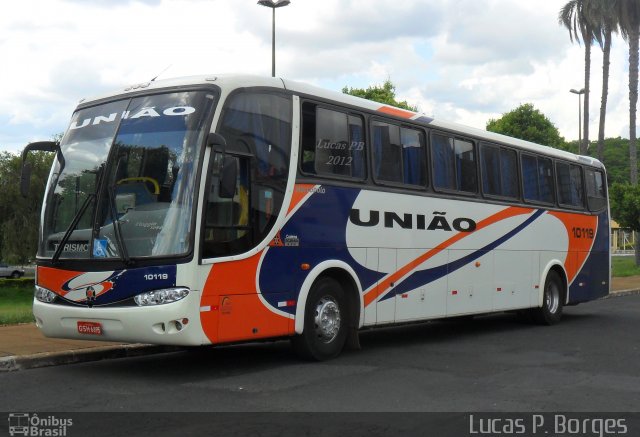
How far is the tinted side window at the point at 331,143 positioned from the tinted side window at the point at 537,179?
5.33 m

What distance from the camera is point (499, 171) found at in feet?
49.0

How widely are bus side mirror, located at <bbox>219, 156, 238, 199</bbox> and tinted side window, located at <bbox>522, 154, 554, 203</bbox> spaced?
795 centimetres

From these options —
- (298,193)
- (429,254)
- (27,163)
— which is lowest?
(429,254)

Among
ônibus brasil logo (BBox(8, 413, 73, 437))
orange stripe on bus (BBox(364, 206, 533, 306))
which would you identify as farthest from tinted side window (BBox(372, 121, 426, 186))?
ônibus brasil logo (BBox(8, 413, 73, 437))

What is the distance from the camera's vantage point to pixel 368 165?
11594mm

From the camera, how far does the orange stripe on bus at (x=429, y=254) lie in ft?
38.2

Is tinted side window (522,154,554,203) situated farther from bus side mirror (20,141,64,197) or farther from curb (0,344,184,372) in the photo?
bus side mirror (20,141,64,197)

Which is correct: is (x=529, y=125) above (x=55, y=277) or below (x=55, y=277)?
above

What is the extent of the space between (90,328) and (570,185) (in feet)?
37.4

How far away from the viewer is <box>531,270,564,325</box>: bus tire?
1633 centimetres

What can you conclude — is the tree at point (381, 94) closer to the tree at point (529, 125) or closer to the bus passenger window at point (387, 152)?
the tree at point (529, 125)

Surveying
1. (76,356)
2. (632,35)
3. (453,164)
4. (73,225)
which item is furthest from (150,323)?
(632,35)

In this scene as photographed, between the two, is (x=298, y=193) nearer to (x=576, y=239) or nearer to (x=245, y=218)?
(x=245, y=218)

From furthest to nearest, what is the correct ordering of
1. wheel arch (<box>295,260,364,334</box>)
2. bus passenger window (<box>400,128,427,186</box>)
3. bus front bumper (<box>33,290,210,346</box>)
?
bus passenger window (<box>400,128,427,186</box>), wheel arch (<box>295,260,364,334</box>), bus front bumper (<box>33,290,210,346</box>)
